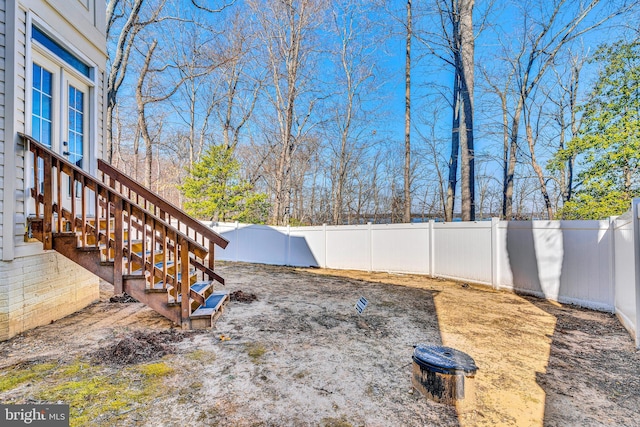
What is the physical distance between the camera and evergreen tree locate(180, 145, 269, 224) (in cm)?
1278

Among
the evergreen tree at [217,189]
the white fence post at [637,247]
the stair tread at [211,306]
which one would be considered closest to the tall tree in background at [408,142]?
the evergreen tree at [217,189]

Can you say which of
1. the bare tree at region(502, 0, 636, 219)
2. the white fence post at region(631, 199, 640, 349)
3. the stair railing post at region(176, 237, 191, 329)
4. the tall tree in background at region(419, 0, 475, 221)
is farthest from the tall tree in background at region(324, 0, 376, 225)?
the stair railing post at region(176, 237, 191, 329)

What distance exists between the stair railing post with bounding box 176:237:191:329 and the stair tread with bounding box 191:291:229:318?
0.30 feet

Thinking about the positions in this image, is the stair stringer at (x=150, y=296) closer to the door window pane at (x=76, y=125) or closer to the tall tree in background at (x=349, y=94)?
the door window pane at (x=76, y=125)

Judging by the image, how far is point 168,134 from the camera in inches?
752

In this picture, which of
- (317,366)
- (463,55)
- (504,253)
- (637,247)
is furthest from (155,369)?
(463,55)

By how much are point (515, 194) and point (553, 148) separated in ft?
20.7

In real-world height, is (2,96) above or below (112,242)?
above

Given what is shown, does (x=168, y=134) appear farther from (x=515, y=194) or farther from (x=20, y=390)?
(x=515, y=194)

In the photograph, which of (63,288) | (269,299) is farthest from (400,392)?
(63,288)

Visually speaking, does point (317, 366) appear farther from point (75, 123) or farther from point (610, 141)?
point (610, 141)

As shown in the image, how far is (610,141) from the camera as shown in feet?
21.0

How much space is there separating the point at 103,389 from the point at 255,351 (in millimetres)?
1178

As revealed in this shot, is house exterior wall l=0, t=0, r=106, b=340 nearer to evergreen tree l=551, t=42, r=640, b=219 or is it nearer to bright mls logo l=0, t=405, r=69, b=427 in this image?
bright mls logo l=0, t=405, r=69, b=427
